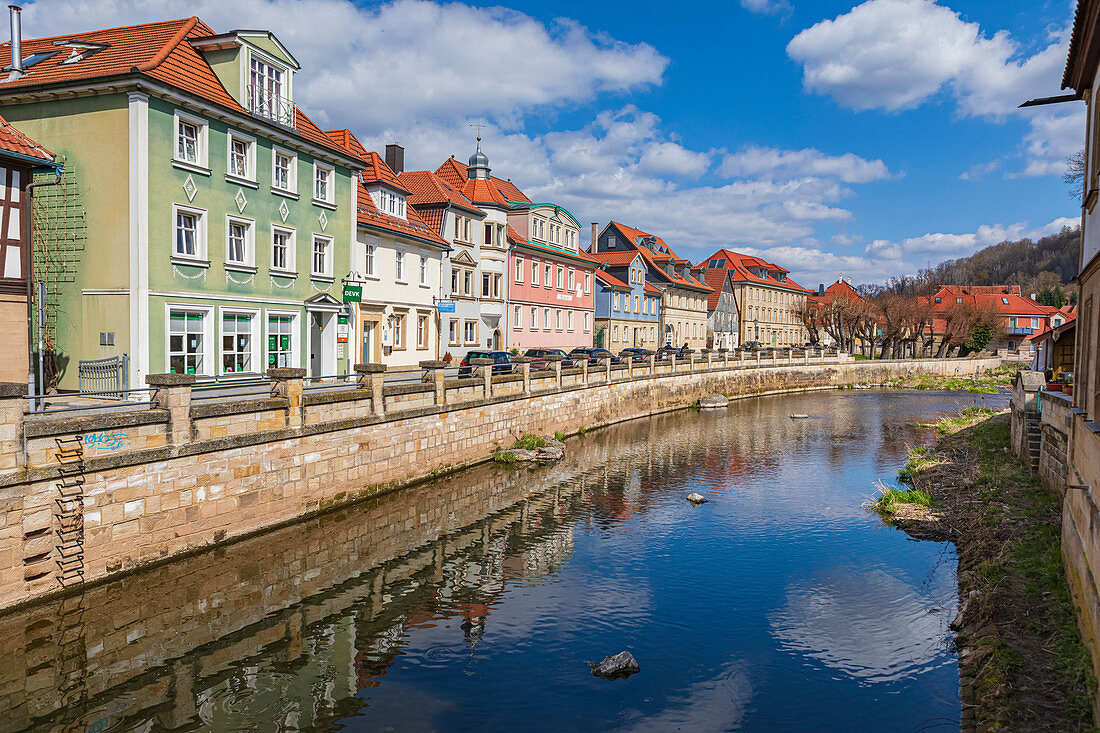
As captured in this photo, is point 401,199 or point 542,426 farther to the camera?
point 401,199

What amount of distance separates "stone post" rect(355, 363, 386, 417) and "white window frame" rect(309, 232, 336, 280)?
8.90 metres

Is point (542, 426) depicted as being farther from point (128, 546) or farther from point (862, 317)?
point (862, 317)

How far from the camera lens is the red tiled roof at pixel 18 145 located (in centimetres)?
1727

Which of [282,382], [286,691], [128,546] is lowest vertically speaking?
[286,691]

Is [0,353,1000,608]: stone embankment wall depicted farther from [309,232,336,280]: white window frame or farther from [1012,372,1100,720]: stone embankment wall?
[1012,372,1100,720]: stone embankment wall

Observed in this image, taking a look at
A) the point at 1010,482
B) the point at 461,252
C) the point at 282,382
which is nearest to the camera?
the point at 282,382

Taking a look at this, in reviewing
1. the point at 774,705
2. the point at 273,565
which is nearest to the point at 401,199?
the point at 273,565

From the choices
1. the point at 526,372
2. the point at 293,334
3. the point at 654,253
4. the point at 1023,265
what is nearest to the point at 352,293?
the point at 293,334

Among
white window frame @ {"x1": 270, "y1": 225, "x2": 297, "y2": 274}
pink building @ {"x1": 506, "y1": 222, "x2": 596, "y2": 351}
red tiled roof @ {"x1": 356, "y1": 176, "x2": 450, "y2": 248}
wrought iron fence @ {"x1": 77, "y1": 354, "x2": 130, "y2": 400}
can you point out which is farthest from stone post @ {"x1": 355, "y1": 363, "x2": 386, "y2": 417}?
pink building @ {"x1": 506, "y1": 222, "x2": 596, "y2": 351}

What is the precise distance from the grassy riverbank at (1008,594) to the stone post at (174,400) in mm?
13530

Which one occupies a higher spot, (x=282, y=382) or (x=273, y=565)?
(x=282, y=382)

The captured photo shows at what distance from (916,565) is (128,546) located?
15639 mm

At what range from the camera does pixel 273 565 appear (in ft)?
47.4

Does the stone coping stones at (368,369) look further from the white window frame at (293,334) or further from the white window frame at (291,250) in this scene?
the white window frame at (291,250)
